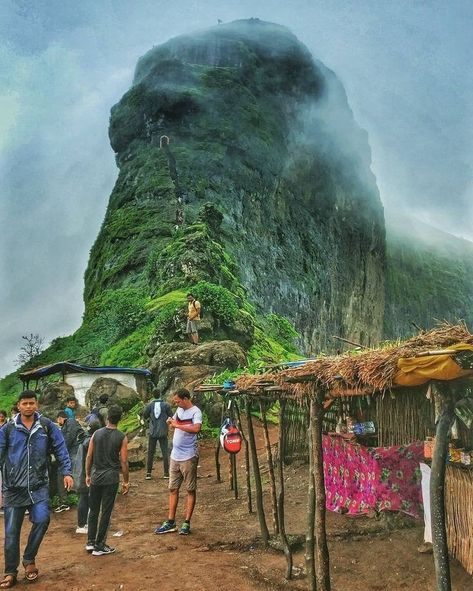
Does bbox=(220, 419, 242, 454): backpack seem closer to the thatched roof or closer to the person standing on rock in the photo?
the thatched roof

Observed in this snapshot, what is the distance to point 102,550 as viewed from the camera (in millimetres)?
6852

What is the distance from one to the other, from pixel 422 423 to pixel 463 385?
2698 millimetres

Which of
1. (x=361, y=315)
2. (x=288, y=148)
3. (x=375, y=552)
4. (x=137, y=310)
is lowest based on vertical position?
(x=375, y=552)

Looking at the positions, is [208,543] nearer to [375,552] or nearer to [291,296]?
[375,552]

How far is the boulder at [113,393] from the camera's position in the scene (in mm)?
18188

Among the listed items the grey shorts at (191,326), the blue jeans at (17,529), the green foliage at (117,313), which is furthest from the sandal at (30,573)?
the green foliage at (117,313)

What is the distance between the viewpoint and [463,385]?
4.88 metres

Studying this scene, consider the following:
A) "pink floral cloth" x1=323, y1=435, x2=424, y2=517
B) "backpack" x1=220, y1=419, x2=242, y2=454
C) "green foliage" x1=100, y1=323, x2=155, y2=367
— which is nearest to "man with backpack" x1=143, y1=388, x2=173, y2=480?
"backpack" x1=220, y1=419, x2=242, y2=454

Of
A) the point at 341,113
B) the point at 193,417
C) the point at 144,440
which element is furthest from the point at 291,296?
the point at 193,417

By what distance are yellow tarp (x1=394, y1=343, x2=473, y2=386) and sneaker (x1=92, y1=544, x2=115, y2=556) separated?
15.3 feet

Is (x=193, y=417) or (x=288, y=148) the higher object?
(x=288, y=148)

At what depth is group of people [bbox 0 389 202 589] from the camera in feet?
18.2

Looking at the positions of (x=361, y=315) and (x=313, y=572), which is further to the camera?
(x=361, y=315)

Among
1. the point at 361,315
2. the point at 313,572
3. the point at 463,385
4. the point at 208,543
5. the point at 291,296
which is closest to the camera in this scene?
the point at 463,385
